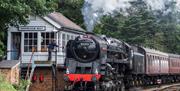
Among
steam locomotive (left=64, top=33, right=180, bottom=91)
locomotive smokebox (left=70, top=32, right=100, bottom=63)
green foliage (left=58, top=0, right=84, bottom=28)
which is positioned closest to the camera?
steam locomotive (left=64, top=33, right=180, bottom=91)

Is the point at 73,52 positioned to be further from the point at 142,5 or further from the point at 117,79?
the point at 142,5

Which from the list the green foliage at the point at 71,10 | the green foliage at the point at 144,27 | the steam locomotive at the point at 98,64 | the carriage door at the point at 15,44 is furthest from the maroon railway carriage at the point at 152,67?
the green foliage at the point at 71,10

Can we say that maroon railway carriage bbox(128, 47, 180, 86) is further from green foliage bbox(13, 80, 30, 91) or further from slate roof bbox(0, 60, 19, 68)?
slate roof bbox(0, 60, 19, 68)

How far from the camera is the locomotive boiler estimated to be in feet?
71.8

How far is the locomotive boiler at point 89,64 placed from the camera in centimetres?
2188

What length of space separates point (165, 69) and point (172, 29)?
16.4 m

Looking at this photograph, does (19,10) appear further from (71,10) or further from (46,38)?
(71,10)

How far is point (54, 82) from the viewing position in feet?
84.3

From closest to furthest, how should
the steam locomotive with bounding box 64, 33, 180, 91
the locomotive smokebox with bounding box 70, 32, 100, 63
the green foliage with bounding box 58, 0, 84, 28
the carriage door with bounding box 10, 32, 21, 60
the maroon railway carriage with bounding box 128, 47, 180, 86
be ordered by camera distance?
the steam locomotive with bounding box 64, 33, 180, 91
the locomotive smokebox with bounding box 70, 32, 100, 63
the carriage door with bounding box 10, 32, 21, 60
the maroon railway carriage with bounding box 128, 47, 180, 86
the green foliage with bounding box 58, 0, 84, 28

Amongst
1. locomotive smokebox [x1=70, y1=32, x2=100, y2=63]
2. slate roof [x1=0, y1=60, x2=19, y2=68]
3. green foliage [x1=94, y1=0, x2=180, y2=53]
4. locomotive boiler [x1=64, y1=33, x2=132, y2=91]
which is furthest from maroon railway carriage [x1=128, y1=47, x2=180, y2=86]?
slate roof [x1=0, y1=60, x2=19, y2=68]

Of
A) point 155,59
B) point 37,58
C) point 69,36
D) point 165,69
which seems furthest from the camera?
point 165,69

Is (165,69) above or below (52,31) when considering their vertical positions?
below

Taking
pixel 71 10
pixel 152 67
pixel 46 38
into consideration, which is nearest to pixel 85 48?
pixel 46 38

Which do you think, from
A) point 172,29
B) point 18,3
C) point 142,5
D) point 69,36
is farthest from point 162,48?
point 18,3
